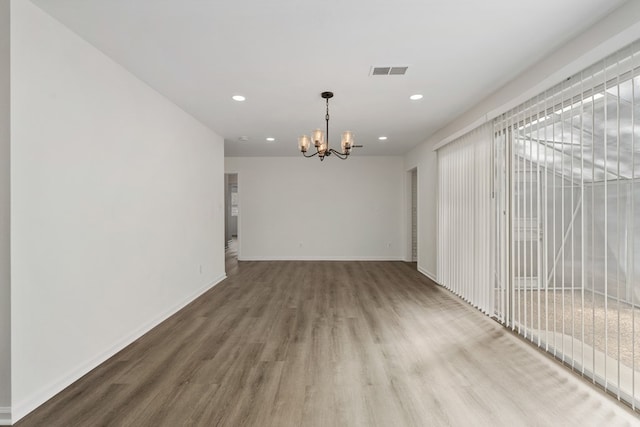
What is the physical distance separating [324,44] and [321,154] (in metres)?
1.55

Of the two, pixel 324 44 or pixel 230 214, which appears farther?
pixel 230 214

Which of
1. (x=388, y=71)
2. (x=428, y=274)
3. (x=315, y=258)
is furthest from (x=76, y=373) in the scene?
(x=315, y=258)

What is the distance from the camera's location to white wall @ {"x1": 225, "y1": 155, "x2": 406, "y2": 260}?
7.71m

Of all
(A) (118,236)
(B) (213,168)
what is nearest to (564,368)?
(A) (118,236)

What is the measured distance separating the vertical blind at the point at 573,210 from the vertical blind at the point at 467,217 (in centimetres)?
15

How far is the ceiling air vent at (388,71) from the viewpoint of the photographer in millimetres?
2887

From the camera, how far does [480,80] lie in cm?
318

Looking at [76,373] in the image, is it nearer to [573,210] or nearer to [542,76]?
[573,210]

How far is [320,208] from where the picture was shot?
7.75 meters

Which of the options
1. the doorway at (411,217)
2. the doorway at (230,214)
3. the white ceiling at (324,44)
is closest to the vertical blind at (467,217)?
the white ceiling at (324,44)

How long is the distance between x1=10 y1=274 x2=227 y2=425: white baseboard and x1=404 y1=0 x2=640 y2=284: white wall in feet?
14.4

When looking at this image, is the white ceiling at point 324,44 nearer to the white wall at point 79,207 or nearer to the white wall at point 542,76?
the white wall at point 542,76

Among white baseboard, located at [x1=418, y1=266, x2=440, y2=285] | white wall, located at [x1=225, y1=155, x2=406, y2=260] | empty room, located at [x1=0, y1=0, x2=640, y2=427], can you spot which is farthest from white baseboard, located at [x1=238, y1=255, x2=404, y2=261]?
empty room, located at [x1=0, y1=0, x2=640, y2=427]

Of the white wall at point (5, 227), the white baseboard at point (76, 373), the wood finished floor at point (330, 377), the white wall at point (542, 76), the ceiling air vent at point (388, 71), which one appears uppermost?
the ceiling air vent at point (388, 71)
